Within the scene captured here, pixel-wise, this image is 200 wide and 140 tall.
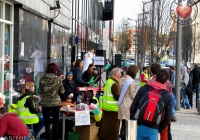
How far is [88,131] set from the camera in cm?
904

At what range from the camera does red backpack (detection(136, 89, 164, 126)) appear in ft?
19.1

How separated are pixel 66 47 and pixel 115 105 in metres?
10.2

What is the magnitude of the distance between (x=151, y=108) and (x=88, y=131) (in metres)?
3.49

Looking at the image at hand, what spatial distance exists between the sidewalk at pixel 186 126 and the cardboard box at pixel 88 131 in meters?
2.14

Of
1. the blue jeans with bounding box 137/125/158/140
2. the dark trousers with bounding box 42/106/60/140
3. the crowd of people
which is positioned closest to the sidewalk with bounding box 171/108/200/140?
the crowd of people

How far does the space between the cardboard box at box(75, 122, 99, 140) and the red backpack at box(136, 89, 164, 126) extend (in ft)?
10.9

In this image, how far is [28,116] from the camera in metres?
7.76

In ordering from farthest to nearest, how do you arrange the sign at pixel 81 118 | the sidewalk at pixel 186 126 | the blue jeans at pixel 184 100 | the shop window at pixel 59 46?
the blue jeans at pixel 184 100
the shop window at pixel 59 46
the sidewalk at pixel 186 126
the sign at pixel 81 118

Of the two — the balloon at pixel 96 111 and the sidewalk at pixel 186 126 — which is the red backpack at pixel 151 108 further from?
the sidewalk at pixel 186 126

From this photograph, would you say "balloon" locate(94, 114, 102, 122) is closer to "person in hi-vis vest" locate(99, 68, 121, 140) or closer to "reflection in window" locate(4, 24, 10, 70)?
"person in hi-vis vest" locate(99, 68, 121, 140)

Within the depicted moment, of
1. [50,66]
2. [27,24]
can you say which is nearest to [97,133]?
[50,66]

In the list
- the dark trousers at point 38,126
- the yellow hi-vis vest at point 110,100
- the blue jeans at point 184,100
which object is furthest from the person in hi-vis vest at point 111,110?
the blue jeans at point 184,100

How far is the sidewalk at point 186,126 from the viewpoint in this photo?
1017 centimetres

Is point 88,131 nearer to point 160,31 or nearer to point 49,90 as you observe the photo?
point 49,90
